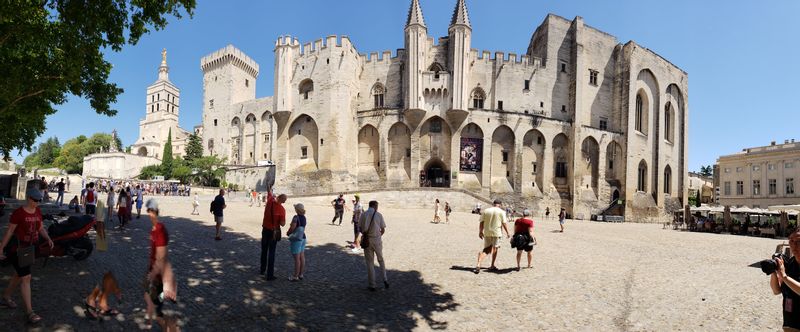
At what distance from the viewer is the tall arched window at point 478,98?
3597 cm

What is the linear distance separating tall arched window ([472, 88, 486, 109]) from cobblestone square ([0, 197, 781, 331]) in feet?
89.3

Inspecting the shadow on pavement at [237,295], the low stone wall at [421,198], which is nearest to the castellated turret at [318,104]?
the low stone wall at [421,198]

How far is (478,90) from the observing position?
36062mm

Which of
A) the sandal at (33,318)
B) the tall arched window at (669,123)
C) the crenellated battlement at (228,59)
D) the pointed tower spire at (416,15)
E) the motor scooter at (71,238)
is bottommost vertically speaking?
the sandal at (33,318)

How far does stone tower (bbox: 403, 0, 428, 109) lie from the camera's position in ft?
107

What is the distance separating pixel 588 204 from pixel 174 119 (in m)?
76.4

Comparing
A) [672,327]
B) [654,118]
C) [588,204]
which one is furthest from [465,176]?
[672,327]

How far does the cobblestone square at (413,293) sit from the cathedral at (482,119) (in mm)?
23130

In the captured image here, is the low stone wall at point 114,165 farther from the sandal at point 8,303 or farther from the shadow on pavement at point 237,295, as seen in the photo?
the sandal at point 8,303

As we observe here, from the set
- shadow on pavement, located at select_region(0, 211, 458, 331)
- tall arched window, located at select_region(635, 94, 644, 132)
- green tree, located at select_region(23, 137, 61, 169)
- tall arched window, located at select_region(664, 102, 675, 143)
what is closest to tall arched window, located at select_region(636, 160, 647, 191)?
tall arched window, located at select_region(635, 94, 644, 132)

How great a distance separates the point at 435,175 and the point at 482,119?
21.7 feet

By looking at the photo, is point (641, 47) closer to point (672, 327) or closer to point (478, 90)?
point (478, 90)

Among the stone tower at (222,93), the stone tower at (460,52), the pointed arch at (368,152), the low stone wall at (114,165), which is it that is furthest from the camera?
the low stone wall at (114,165)

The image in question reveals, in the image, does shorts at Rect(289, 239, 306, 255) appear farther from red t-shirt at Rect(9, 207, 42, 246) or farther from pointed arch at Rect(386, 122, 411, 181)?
Result: pointed arch at Rect(386, 122, 411, 181)
